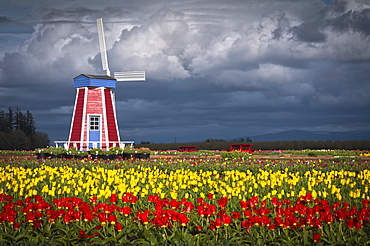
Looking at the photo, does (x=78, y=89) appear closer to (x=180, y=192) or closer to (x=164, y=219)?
(x=180, y=192)

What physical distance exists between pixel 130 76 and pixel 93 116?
5676 millimetres

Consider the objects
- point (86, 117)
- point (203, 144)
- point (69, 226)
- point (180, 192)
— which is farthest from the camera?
point (203, 144)

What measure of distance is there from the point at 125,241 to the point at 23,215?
281 cm

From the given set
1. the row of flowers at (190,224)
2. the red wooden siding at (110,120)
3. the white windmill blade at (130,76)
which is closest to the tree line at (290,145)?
the white windmill blade at (130,76)

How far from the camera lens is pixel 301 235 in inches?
265

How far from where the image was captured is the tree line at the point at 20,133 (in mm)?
52656

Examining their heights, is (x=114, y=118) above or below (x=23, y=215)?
above

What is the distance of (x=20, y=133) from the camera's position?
187 ft

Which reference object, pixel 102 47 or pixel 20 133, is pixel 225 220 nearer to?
pixel 102 47

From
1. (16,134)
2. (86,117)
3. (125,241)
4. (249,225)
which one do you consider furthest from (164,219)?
(16,134)

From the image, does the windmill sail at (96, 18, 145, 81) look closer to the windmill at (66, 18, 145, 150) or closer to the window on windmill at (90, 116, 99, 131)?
the windmill at (66, 18, 145, 150)

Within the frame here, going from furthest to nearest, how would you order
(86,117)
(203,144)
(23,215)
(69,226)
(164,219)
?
(203,144) → (86,117) → (23,215) → (69,226) → (164,219)

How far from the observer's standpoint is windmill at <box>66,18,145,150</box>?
101ft

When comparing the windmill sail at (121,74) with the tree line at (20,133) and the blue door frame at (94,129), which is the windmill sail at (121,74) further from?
the tree line at (20,133)
